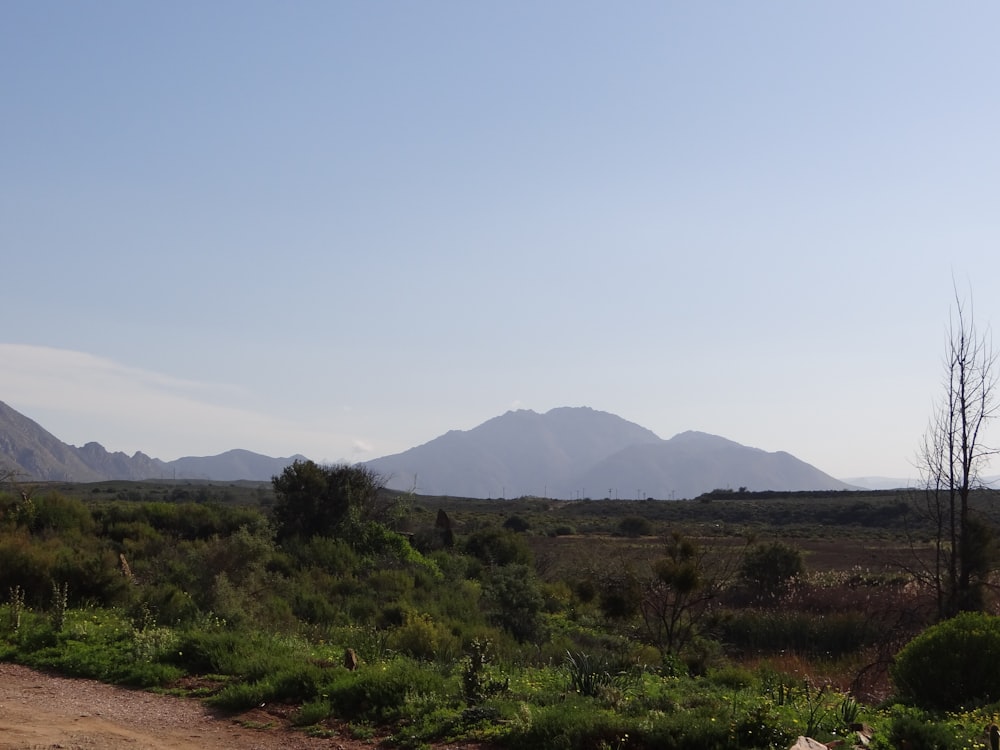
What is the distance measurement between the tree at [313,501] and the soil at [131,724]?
1696 cm

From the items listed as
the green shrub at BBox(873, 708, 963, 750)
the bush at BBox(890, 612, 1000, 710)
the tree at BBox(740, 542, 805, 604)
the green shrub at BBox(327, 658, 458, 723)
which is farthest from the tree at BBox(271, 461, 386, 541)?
the green shrub at BBox(873, 708, 963, 750)

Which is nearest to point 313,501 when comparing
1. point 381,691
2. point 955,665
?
point 381,691

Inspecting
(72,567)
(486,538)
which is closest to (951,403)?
(72,567)

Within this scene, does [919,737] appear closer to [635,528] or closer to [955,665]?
[955,665]

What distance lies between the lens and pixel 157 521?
3028cm

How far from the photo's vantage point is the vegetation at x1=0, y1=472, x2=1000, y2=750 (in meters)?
9.40

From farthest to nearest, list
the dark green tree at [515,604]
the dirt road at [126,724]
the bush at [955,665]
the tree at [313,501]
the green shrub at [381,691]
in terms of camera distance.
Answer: the tree at [313,501]
the dark green tree at [515,604]
the bush at [955,665]
the green shrub at [381,691]
the dirt road at [126,724]

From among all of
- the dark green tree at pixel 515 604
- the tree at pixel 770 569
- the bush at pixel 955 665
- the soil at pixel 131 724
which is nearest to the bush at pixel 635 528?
the tree at pixel 770 569

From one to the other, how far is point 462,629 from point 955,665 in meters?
9.73

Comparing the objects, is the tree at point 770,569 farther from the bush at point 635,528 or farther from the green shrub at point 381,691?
the bush at point 635,528

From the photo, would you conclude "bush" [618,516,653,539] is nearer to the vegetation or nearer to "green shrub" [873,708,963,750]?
the vegetation

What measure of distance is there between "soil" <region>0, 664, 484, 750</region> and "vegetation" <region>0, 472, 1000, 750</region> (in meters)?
0.38

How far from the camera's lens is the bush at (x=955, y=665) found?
10.6 m

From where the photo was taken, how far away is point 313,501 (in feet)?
94.2
